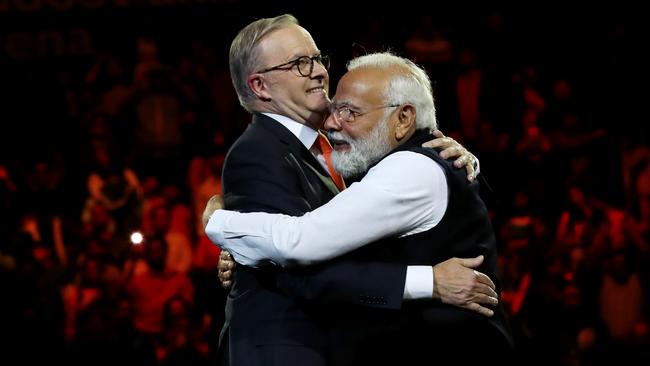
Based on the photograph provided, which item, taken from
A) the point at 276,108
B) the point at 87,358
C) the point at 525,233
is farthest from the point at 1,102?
the point at 276,108

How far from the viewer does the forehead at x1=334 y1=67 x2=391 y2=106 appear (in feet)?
10.8

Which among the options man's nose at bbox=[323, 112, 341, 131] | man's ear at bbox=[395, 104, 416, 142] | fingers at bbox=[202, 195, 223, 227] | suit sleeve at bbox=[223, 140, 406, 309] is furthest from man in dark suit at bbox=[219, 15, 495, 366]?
man's ear at bbox=[395, 104, 416, 142]

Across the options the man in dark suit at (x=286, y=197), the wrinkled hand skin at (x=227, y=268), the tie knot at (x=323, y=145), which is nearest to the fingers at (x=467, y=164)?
the man in dark suit at (x=286, y=197)

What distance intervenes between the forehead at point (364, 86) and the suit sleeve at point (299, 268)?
0.27 m

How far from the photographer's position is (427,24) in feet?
34.7

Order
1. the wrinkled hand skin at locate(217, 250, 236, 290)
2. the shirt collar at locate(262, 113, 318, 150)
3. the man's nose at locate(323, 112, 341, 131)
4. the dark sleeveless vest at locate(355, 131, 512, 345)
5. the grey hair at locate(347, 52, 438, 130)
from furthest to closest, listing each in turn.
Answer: the wrinkled hand skin at locate(217, 250, 236, 290)
the shirt collar at locate(262, 113, 318, 150)
the man's nose at locate(323, 112, 341, 131)
the grey hair at locate(347, 52, 438, 130)
the dark sleeveless vest at locate(355, 131, 512, 345)

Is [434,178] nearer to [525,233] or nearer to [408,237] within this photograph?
[408,237]

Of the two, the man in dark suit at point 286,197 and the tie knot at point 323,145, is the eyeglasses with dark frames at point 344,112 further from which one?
the tie knot at point 323,145

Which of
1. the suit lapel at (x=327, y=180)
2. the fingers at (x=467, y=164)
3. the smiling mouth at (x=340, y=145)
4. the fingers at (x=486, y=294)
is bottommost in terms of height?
the fingers at (x=486, y=294)

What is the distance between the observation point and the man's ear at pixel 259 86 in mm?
3578

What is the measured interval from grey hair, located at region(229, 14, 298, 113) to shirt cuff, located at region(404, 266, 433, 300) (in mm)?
878

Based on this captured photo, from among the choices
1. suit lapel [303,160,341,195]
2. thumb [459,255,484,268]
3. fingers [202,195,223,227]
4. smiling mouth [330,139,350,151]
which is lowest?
thumb [459,255,484,268]

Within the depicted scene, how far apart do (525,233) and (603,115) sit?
2595 mm

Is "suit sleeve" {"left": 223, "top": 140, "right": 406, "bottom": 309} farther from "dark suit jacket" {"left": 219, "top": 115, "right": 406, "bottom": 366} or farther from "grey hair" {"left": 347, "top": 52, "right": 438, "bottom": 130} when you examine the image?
"grey hair" {"left": 347, "top": 52, "right": 438, "bottom": 130}
